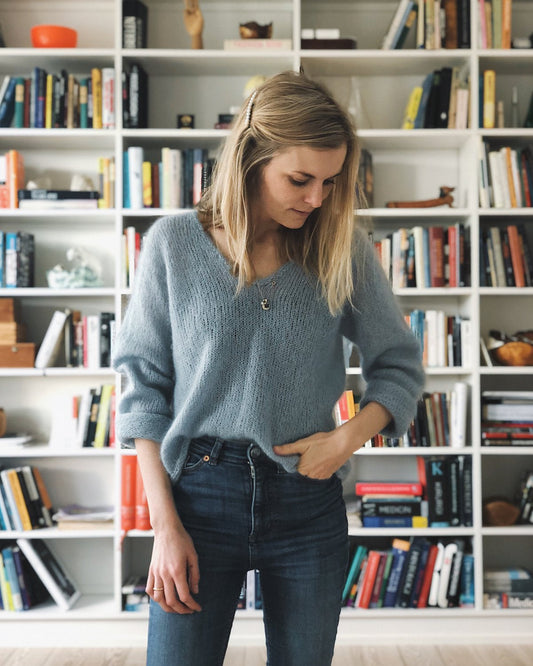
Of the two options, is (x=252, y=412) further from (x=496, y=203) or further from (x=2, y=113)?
(x=2, y=113)

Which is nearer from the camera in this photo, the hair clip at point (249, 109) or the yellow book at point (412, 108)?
the hair clip at point (249, 109)

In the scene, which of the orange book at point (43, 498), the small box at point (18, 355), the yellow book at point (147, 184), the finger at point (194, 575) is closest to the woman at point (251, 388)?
the finger at point (194, 575)

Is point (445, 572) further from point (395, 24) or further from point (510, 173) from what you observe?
point (395, 24)

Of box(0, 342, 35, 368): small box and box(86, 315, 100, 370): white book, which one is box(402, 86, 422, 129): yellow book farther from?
box(0, 342, 35, 368): small box

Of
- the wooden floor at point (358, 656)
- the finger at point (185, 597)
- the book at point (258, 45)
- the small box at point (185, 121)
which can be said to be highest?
the book at point (258, 45)

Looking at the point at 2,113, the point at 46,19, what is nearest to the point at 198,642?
the point at 2,113

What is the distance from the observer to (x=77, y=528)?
2832 mm

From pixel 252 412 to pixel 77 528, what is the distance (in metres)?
2.02

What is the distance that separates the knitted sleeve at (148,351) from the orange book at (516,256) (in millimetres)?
2049

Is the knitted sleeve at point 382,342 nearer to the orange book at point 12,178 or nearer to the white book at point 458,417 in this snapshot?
the white book at point 458,417

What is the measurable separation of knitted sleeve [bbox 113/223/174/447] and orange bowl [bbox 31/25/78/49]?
207cm

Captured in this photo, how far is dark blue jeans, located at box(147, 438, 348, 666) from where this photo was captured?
1034 mm

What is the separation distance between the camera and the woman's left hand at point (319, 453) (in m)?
A: 1.05

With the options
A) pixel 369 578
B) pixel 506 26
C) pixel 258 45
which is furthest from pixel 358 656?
pixel 506 26
